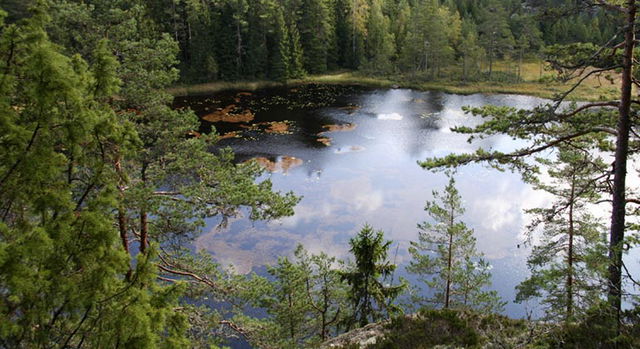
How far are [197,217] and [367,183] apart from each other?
16.5 metres

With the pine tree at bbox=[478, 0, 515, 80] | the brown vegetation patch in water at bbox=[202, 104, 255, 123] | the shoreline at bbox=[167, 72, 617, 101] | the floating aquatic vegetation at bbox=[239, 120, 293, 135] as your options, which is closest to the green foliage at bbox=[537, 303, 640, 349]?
the floating aquatic vegetation at bbox=[239, 120, 293, 135]

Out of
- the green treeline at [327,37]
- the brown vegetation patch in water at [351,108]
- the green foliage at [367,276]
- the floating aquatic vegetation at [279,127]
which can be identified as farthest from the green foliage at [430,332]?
the green treeline at [327,37]

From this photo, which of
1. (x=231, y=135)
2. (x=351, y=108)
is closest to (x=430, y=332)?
(x=231, y=135)

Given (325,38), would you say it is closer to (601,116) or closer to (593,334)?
(601,116)

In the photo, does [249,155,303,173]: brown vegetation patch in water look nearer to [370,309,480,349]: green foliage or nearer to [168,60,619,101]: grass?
[370,309,480,349]: green foliage

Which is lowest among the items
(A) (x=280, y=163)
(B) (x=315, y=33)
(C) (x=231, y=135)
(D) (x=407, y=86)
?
(A) (x=280, y=163)

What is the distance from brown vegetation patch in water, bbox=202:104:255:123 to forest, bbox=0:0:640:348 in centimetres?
2698

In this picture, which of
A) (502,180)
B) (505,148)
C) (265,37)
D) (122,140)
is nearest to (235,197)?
(122,140)

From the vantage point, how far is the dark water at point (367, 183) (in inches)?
926

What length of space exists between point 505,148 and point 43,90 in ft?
118

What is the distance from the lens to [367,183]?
31641 millimetres

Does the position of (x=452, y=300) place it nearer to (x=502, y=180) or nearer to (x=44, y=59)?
(x=44, y=59)

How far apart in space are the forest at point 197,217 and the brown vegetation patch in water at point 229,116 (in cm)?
2698

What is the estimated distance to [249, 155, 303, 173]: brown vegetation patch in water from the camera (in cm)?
3356
